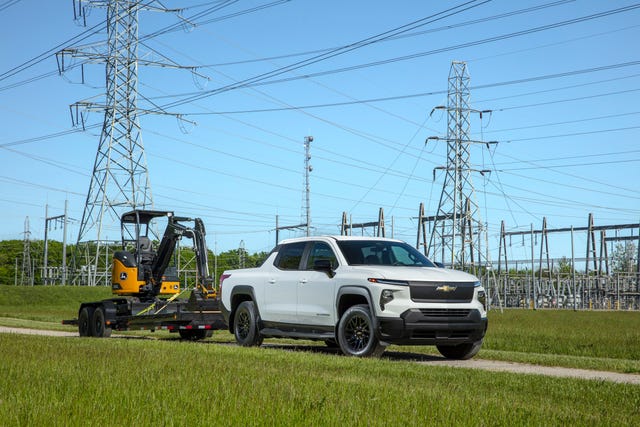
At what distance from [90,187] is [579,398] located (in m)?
42.9

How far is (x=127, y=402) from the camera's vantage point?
787 centimetres

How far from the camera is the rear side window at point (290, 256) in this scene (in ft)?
55.3

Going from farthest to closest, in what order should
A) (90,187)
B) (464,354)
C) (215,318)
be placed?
1. (90,187)
2. (215,318)
3. (464,354)

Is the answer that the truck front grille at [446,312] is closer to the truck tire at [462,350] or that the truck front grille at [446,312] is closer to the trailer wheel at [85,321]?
the truck tire at [462,350]

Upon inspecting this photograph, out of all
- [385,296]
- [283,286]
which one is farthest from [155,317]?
[385,296]

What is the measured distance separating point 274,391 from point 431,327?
6.07 metres

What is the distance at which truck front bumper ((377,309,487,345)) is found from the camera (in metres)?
14.3

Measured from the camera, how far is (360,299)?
15.2 meters

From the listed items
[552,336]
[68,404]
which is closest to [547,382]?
[68,404]

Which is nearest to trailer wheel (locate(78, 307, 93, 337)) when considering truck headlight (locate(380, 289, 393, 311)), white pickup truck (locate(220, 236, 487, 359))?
white pickup truck (locate(220, 236, 487, 359))

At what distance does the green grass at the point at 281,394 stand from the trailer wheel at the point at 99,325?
27.6ft

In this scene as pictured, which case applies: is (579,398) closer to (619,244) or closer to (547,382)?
(547,382)

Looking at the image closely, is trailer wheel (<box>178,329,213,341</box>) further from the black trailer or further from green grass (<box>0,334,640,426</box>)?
green grass (<box>0,334,640,426</box>)

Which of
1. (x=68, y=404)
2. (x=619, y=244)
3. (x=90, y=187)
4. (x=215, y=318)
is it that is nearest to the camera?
(x=68, y=404)
